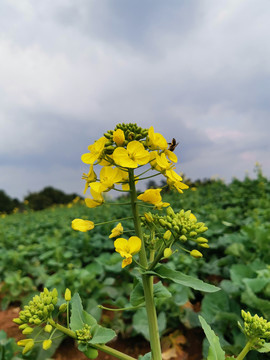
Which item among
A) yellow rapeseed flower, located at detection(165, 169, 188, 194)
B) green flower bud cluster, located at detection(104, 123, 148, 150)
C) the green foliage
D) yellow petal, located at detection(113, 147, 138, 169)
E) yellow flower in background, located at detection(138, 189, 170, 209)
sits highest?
green flower bud cluster, located at detection(104, 123, 148, 150)

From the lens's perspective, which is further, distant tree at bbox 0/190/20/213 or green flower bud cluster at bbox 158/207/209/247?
distant tree at bbox 0/190/20/213

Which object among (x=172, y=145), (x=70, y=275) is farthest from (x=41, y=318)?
(x=70, y=275)

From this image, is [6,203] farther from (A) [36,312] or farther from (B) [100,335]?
(B) [100,335]

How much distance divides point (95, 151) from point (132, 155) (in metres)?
0.16

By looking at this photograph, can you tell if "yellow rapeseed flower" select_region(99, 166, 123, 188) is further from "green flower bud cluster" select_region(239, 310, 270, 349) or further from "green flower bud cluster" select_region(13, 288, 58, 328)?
"green flower bud cluster" select_region(239, 310, 270, 349)

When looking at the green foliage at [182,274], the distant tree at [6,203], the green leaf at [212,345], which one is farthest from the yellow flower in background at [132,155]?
the distant tree at [6,203]

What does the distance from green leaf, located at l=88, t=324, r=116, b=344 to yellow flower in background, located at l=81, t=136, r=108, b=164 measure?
67 centimetres

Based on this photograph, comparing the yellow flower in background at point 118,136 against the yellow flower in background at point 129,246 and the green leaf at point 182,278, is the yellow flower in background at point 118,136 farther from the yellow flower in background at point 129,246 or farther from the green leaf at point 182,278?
the green leaf at point 182,278

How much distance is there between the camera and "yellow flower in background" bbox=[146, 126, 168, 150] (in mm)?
1082

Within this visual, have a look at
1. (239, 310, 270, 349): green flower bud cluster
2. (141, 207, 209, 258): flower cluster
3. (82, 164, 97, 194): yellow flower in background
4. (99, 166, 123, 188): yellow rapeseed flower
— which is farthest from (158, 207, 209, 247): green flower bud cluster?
(239, 310, 270, 349): green flower bud cluster

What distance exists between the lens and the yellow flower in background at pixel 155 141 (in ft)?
3.55

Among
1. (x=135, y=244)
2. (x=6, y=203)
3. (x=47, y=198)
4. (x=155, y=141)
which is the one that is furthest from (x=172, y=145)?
(x=6, y=203)

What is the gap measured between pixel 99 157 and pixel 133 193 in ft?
0.64

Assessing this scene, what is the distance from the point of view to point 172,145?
1235mm
